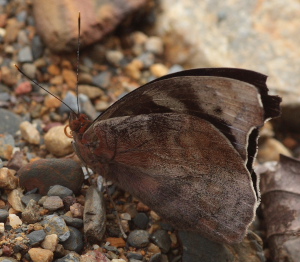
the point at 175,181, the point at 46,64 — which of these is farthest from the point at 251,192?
the point at 46,64

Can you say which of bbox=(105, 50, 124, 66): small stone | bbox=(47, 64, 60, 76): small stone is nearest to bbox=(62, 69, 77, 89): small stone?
bbox=(47, 64, 60, 76): small stone

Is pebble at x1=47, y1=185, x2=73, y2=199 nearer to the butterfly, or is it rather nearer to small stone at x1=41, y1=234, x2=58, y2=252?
the butterfly

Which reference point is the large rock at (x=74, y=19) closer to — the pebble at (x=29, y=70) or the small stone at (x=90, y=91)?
the pebble at (x=29, y=70)

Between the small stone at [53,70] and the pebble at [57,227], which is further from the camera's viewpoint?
the small stone at [53,70]

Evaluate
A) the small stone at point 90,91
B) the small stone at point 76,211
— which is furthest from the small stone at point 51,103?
the small stone at point 76,211

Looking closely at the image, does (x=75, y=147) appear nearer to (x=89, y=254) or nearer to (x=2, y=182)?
(x=2, y=182)

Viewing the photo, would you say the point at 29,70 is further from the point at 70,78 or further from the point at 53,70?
the point at 70,78
